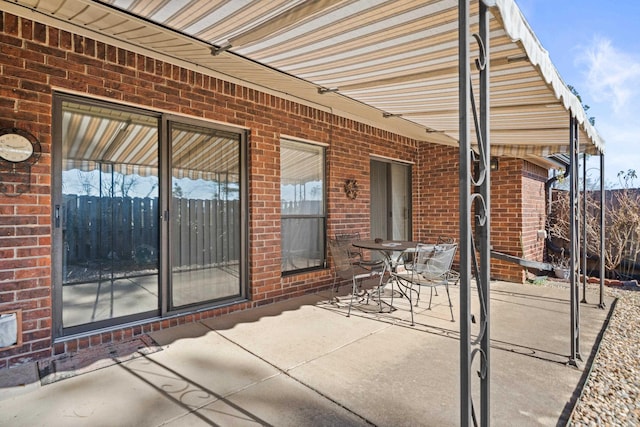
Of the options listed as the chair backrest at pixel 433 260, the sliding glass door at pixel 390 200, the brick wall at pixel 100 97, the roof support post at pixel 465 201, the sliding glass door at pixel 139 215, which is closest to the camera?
the roof support post at pixel 465 201

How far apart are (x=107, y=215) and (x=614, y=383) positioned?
485 cm

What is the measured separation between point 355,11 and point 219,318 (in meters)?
3.58

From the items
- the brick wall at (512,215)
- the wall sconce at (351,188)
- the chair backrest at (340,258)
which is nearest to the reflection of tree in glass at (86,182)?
the chair backrest at (340,258)

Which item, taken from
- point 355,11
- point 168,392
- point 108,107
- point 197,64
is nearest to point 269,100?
point 197,64

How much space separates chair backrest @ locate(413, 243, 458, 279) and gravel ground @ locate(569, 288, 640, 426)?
1.69 m

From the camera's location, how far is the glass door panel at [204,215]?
13.2 feet

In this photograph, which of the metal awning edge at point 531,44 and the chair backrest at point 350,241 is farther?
the chair backrest at point 350,241

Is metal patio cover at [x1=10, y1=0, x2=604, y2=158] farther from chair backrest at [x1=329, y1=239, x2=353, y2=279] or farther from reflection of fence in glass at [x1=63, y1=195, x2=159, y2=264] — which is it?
chair backrest at [x1=329, y1=239, x2=353, y2=279]

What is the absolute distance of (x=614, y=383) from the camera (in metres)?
2.80

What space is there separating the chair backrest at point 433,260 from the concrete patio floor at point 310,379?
2.01 ft

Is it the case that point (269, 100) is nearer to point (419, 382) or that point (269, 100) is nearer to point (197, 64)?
point (197, 64)

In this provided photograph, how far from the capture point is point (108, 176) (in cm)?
356

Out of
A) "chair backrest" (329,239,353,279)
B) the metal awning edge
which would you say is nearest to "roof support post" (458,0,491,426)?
the metal awning edge

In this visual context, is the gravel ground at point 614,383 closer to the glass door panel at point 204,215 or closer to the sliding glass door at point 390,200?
the glass door panel at point 204,215
